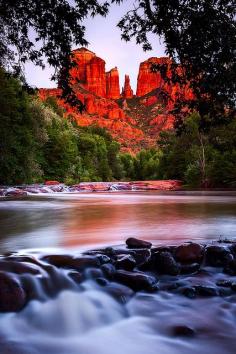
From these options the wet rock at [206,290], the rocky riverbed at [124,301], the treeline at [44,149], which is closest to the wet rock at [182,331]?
the rocky riverbed at [124,301]

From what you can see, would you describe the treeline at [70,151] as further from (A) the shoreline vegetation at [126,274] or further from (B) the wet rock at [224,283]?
(B) the wet rock at [224,283]

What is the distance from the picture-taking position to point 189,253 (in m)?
6.07

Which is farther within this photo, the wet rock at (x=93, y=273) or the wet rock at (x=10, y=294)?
the wet rock at (x=93, y=273)

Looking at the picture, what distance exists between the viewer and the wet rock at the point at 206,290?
4.83 metres

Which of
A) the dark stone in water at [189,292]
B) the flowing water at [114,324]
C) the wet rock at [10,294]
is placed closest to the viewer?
the flowing water at [114,324]

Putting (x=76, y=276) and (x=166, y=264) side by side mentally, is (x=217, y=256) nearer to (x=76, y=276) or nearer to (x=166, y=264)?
(x=166, y=264)

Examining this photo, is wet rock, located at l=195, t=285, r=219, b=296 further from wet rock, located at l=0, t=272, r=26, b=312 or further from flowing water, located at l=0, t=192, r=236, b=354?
A: wet rock, located at l=0, t=272, r=26, b=312

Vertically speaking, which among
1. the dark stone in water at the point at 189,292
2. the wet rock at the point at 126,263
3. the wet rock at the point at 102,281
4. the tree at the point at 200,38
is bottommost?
the dark stone in water at the point at 189,292

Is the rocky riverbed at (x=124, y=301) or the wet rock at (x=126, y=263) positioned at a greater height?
the wet rock at (x=126, y=263)

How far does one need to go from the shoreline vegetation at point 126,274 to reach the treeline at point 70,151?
286 cm

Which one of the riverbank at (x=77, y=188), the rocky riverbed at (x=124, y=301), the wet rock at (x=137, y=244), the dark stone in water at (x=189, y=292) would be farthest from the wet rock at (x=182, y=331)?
the riverbank at (x=77, y=188)

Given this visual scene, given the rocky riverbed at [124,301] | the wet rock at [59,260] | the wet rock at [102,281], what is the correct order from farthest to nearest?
the wet rock at [59,260], the wet rock at [102,281], the rocky riverbed at [124,301]

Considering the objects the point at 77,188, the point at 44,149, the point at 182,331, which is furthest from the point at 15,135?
the point at 182,331

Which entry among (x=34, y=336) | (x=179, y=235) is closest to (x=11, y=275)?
(x=34, y=336)
